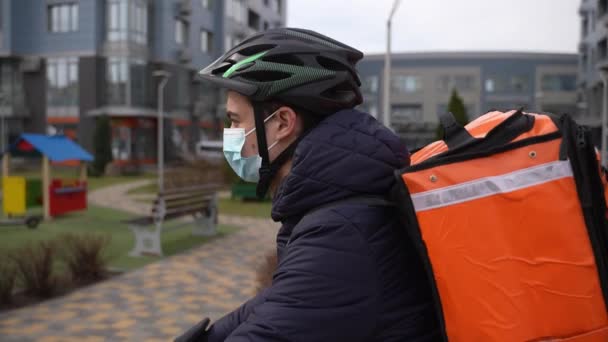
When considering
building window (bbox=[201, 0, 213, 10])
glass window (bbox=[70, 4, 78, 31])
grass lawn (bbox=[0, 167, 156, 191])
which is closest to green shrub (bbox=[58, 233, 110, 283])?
grass lawn (bbox=[0, 167, 156, 191])

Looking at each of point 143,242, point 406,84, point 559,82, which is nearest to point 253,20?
point 406,84

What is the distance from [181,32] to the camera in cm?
4503

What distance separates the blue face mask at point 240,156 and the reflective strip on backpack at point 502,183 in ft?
1.56

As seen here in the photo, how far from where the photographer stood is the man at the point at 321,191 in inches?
45.6

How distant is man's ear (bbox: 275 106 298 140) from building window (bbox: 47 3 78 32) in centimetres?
4204

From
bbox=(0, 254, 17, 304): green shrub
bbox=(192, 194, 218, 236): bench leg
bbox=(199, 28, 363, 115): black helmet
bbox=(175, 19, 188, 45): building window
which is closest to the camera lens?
bbox=(199, 28, 363, 115): black helmet

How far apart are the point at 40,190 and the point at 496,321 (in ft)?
49.6

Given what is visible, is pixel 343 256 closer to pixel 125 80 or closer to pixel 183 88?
pixel 125 80

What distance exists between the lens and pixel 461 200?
1177 mm

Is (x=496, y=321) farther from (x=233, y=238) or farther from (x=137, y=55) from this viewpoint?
(x=137, y=55)

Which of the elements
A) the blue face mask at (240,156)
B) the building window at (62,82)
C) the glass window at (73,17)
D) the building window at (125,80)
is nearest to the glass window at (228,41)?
the building window at (125,80)

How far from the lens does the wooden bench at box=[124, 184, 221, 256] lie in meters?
9.78

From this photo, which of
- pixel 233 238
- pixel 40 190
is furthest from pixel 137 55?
pixel 233 238

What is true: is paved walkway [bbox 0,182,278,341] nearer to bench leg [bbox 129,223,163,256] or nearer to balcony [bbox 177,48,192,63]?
bench leg [bbox 129,223,163,256]
